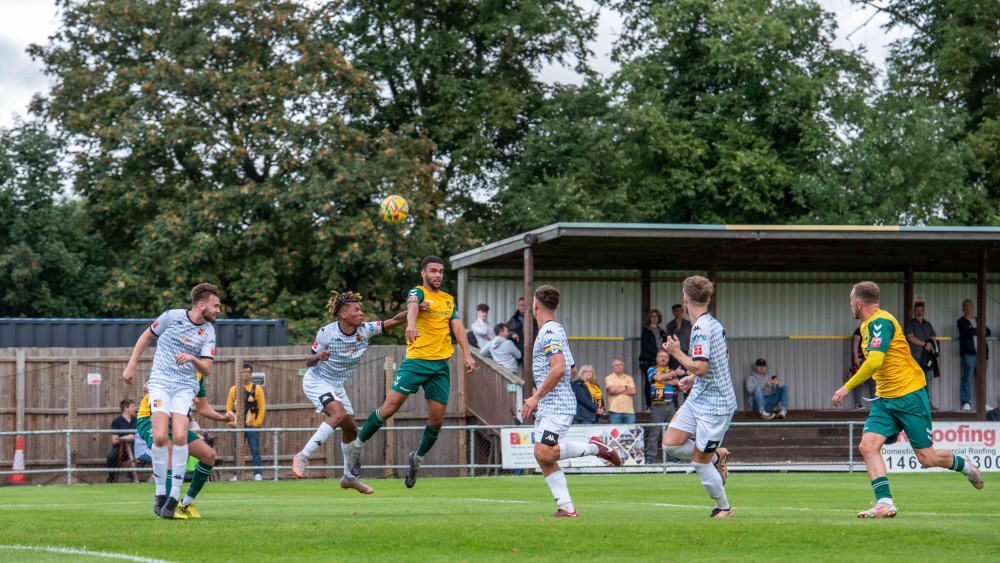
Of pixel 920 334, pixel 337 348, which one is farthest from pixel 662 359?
pixel 337 348

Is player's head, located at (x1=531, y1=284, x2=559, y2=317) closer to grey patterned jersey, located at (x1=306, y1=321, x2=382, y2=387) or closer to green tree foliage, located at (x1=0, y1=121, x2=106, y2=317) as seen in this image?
grey patterned jersey, located at (x1=306, y1=321, x2=382, y2=387)

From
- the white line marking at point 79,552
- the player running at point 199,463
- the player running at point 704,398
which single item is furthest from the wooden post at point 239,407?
the player running at point 704,398

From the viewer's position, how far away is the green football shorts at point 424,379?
12.5 metres

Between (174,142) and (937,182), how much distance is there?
22.6m

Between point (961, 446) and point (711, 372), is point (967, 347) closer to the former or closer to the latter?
point (961, 446)

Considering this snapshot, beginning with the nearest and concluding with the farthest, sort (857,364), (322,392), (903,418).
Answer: (903,418)
(322,392)
(857,364)

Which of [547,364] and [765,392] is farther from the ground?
[547,364]

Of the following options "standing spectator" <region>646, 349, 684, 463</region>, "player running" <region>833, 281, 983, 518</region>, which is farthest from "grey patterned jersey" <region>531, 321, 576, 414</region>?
"standing spectator" <region>646, 349, 684, 463</region>

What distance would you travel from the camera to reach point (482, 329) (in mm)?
23875

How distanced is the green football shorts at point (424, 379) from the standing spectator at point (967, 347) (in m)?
17.3

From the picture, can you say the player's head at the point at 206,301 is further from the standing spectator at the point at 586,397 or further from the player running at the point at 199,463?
the standing spectator at the point at 586,397

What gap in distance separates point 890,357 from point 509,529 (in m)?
3.66

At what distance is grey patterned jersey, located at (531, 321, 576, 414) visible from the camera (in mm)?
9711

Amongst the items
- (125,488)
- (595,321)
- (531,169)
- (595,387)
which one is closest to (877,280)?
(595,321)
